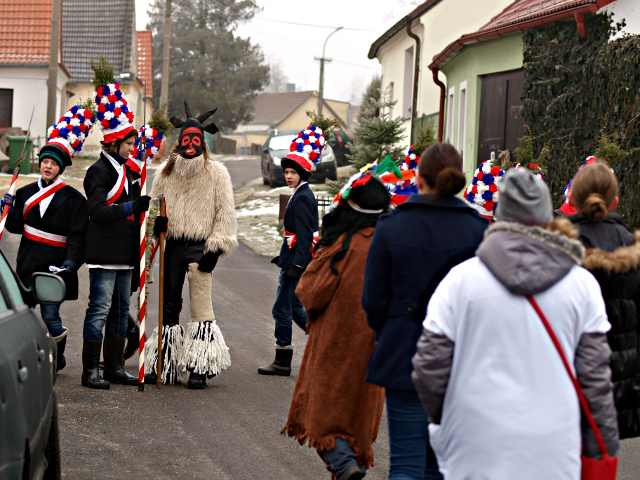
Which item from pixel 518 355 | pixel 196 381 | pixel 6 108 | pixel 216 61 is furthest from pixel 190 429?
pixel 216 61

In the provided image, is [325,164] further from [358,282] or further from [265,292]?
[358,282]

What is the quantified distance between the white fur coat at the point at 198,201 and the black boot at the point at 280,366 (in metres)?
1.08

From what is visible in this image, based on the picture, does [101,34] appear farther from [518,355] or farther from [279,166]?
[518,355]

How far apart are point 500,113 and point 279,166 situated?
11821 mm

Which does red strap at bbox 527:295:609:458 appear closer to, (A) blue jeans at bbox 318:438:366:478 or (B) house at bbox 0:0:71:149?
(A) blue jeans at bbox 318:438:366:478

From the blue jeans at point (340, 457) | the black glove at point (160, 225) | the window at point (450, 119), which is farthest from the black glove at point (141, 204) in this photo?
the window at point (450, 119)

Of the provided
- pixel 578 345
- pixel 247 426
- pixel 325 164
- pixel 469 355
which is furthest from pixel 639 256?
pixel 325 164

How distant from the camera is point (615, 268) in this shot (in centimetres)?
402

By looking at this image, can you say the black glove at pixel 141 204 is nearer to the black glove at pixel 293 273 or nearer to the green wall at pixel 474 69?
the black glove at pixel 293 273

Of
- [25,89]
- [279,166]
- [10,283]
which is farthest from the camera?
[25,89]

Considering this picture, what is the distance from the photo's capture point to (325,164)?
1033 inches

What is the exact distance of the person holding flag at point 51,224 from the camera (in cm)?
661

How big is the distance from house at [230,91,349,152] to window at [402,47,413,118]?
5914 centimetres

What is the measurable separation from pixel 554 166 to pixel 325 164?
551 inches
